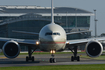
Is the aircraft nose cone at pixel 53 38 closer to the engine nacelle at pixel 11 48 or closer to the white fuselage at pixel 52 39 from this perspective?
the white fuselage at pixel 52 39

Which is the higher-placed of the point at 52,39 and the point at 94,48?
the point at 52,39

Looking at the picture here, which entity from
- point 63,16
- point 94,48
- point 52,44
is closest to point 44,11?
point 63,16

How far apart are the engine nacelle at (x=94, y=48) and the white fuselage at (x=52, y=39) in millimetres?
2733

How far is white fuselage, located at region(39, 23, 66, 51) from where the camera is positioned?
3145cm

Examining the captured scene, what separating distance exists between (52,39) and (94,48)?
5.44 meters

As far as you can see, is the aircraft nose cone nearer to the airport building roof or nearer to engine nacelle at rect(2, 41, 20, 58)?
engine nacelle at rect(2, 41, 20, 58)

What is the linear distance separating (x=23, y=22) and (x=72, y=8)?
4857cm

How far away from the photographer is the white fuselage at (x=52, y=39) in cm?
3145

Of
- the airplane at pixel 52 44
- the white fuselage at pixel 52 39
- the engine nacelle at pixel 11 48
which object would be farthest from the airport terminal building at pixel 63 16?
the white fuselage at pixel 52 39

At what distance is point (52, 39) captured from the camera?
3119cm

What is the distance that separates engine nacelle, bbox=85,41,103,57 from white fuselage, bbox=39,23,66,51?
2.73 metres

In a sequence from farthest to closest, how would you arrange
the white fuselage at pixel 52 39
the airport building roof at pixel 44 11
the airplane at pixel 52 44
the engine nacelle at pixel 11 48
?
1. the airport building roof at pixel 44 11
2. the engine nacelle at pixel 11 48
3. the airplane at pixel 52 44
4. the white fuselage at pixel 52 39

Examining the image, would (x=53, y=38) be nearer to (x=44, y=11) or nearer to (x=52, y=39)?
(x=52, y=39)

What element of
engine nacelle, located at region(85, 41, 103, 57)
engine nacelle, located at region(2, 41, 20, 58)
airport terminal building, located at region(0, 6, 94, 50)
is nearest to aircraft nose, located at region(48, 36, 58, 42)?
engine nacelle, located at region(85, 41, 103, 57)
